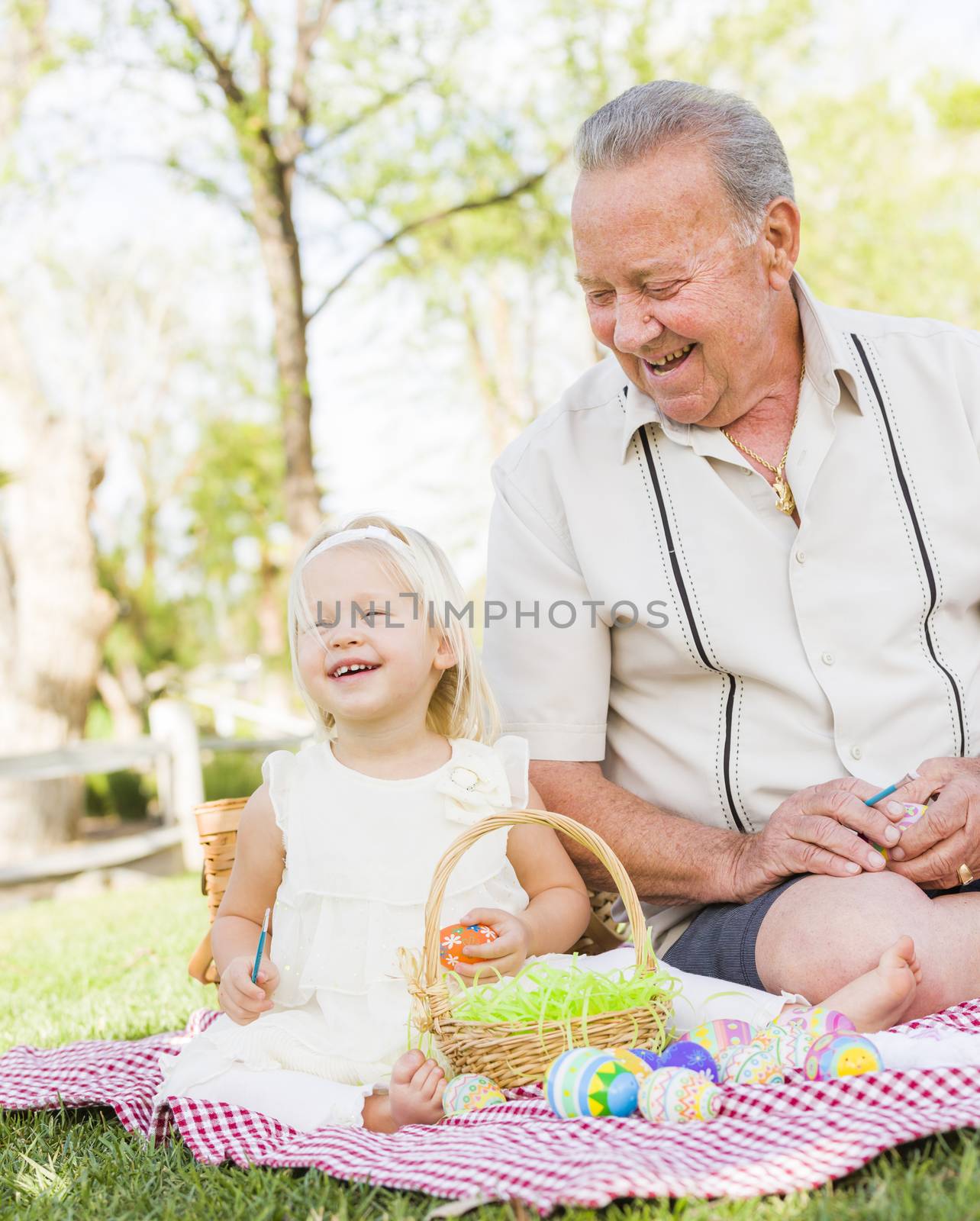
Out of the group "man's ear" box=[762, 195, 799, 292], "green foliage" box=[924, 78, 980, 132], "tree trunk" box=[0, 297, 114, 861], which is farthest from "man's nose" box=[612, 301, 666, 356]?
"green foliage" box=[924, 78, 980, 132]

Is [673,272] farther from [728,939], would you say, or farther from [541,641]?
[728,939]

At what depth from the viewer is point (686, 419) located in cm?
270

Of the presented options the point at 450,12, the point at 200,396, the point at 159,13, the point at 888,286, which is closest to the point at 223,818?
the point at 159,13

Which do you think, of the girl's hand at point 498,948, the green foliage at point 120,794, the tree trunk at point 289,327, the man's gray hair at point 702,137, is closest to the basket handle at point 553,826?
the girl's hand at point 498,948

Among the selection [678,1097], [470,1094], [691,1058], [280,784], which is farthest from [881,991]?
[280,784]

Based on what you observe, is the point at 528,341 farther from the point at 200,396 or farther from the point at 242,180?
the point at 200,396

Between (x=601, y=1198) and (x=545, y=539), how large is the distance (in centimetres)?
159

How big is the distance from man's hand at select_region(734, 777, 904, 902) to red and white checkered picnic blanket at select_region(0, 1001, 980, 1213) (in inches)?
12.3

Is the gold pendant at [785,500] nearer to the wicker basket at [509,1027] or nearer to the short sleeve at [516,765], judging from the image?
the short sleeve at [516,765]

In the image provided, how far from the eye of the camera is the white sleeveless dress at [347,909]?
227 cm

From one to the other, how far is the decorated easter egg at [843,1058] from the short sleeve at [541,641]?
3.15 feet

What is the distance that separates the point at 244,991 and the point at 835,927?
1.09 m

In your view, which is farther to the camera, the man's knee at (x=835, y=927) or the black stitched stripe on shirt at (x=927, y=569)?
the black stitched stripe on shirt at (x=927, y=569)

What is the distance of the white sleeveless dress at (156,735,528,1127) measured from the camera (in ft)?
7.43
